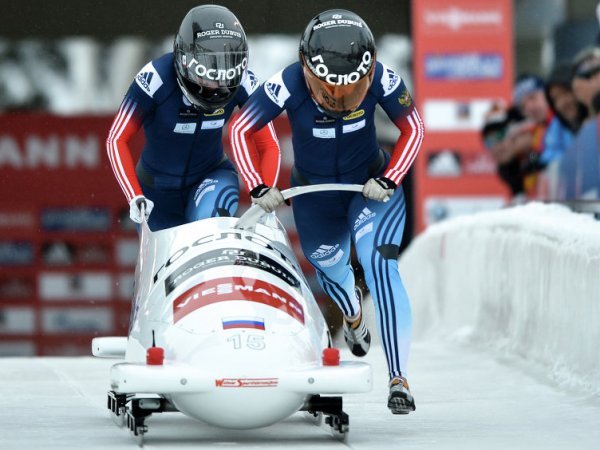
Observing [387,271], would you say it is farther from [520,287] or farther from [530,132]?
[530,132]

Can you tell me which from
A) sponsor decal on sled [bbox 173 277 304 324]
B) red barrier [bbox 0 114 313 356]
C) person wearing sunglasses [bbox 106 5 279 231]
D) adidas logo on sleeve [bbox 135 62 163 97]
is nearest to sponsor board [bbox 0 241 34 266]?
red barrier [bbox 0 114 313 356]

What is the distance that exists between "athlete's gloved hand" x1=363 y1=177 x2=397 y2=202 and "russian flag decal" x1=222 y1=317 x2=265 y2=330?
2.92 feet

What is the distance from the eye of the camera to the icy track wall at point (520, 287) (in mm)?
6316

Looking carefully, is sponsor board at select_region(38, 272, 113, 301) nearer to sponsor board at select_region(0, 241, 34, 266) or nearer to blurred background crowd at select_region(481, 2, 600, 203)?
sponsor board at select_region(0, 241, 34, 266)

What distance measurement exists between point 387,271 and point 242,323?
0.98 meters

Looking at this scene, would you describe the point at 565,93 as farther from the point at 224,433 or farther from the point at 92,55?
the point at 92,55

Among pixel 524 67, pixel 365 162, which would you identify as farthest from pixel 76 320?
pixel 365 162

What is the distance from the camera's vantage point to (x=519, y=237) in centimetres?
783

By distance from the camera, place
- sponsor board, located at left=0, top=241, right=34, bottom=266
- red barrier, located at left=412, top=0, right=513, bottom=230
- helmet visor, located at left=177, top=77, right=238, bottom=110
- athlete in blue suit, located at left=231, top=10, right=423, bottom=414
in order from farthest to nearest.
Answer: sponsor board, located at left=0, top=241, right=34, bottom=266 < red barrier, located at left=412, top=0, right=513, bottom=230 < helmet visor, located at left=177, top=77, right=238, bottom=110 < athlete in blue suit, located at left=231, top=10, right=423, bottom=414

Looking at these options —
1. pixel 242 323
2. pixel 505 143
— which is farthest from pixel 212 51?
pixel 505 143

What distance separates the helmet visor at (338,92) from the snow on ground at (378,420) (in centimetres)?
111

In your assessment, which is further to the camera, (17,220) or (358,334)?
(17,220)

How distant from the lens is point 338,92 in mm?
5387

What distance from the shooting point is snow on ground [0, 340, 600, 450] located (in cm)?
480
